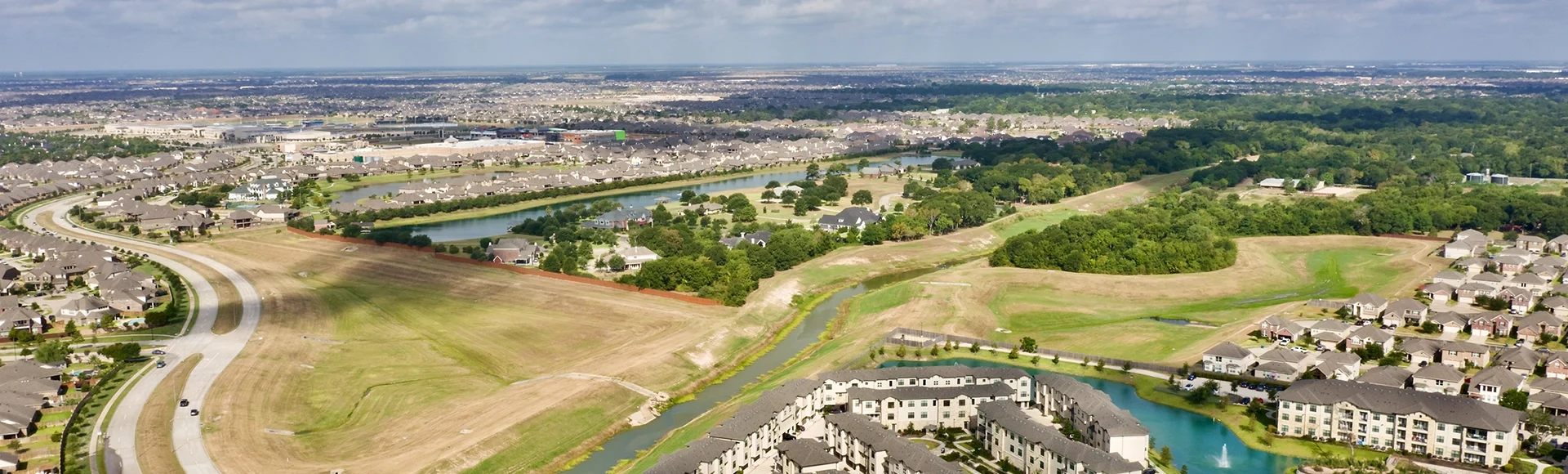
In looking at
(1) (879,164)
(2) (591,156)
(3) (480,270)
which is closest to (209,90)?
(2) (591,156)

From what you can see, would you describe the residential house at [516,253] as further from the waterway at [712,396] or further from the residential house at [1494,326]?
the residential house at [1494,326]

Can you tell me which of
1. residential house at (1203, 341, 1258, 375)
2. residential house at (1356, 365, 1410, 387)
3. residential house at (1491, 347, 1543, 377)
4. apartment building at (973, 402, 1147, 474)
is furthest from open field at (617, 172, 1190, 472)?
residential house at (1491, 347, 1543, 377)

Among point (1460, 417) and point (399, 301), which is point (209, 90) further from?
point (1460, 417)

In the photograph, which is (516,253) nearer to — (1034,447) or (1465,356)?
(1034,447)

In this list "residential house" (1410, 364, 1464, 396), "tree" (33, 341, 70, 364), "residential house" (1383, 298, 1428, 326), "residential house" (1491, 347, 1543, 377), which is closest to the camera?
"residential house" (1410, 364, 1464, 396)

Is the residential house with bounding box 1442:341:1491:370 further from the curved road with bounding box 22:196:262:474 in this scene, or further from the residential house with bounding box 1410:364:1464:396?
the curved road with bounding box 22:196:262:474


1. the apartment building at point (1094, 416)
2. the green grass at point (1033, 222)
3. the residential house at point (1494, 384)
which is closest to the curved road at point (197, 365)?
the apartment building at point (1094, 416)
